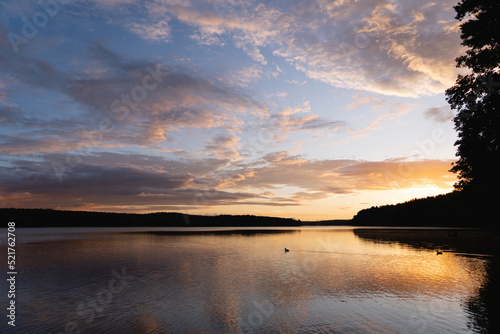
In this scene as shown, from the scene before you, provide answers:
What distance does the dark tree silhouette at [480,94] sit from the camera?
2581cm

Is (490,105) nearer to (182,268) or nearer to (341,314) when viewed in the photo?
(341,314)

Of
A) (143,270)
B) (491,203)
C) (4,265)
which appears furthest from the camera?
(4,265)

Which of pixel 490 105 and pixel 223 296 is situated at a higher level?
pixel 490 105

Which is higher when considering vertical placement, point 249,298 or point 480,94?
point 480,94

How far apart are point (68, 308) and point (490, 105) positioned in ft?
121

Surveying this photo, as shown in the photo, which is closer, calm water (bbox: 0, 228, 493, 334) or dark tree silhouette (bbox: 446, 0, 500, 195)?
calm water (bbox: 0, 228, 493, 334)

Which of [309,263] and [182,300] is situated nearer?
[182,300]

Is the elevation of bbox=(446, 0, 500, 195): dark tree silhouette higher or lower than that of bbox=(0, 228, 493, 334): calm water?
higher

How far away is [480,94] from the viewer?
27766 millimetres

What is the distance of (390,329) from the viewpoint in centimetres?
1825

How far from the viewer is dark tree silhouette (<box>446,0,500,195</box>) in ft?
84.7

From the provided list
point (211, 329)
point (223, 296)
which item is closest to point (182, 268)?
point (223, 296)

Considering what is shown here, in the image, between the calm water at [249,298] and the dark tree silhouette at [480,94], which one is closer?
the calm water at [249,298]

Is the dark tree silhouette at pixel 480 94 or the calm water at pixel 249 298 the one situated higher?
the dark tree silhouette at pixel 480 94
